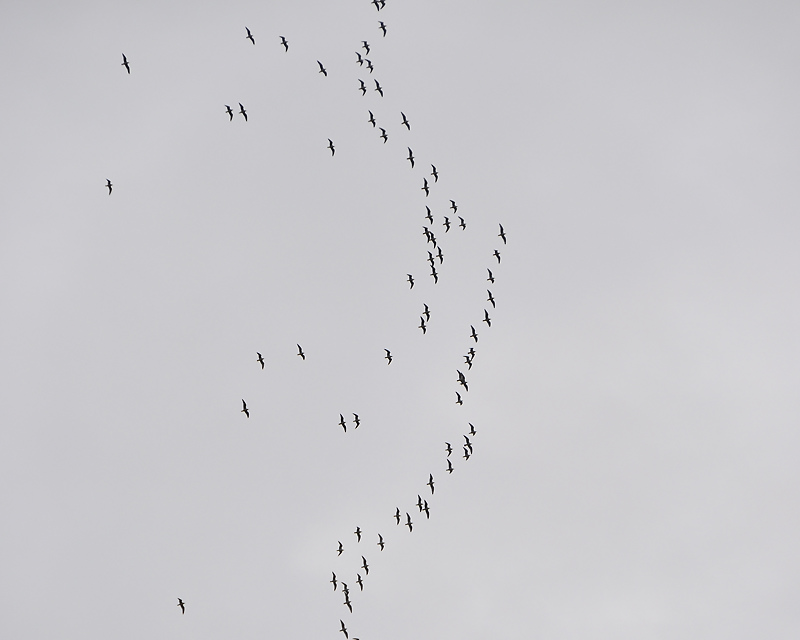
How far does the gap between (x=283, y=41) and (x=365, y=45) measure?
40.8 ft

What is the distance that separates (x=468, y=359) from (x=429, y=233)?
51.9 ft

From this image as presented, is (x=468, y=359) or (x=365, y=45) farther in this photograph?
(x=468, y=359)

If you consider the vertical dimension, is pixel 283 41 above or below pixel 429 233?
above

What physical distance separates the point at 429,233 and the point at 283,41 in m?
28.4

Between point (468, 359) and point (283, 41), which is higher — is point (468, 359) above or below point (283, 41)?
below

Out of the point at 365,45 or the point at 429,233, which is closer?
the point at 365,45

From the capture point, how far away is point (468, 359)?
433 feet

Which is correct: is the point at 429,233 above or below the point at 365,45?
below

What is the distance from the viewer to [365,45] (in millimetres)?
123375

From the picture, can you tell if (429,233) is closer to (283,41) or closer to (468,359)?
(468,359)

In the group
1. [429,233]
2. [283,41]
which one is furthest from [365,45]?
[429,233]

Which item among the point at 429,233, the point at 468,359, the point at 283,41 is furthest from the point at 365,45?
the point at 468,359

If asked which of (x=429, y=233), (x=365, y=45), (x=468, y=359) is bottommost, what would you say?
(x=468, y=359)

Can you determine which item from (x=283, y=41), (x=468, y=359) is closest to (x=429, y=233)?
(x=468, y=359)
